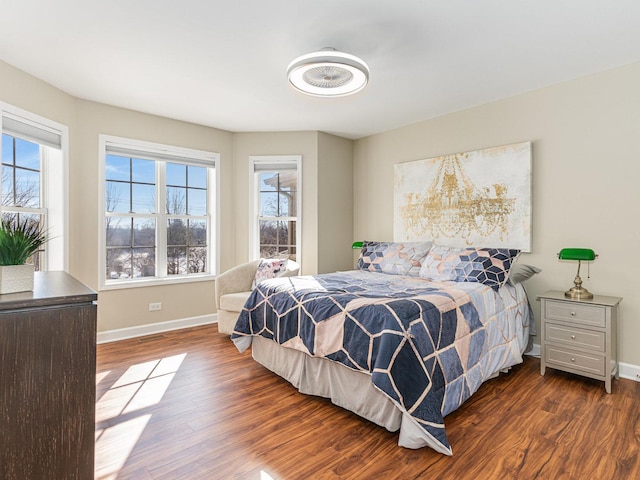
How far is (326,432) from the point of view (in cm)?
209

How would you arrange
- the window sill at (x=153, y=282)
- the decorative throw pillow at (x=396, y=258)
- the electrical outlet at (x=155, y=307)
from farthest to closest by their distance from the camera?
the electrical outlet at (x=155, y=307) → the window sill at (x=153, y=282) → the decorative throw pillow at (x=396, y=258)

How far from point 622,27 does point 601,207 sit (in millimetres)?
1388

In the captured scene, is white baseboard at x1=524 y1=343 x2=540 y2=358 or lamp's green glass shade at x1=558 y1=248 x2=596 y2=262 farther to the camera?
white baseboard at x1=524 y1=343 x2=540 y2=358

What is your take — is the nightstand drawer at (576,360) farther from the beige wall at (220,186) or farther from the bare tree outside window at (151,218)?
the bare tree outside window at (151,218)

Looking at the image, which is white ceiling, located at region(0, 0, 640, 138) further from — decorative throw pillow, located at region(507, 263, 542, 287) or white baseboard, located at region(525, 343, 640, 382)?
white baseboard, located at region(525, 343, 640, 382)

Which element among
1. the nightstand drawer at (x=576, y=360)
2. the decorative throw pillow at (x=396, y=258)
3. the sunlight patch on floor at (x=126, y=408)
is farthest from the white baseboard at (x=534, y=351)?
the sunlight patch on floor at (x=126, y=408)

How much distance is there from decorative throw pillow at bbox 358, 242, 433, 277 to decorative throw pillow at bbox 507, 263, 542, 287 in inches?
32.4

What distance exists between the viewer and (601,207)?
302cm

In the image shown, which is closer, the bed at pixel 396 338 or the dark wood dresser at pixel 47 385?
the dark wood dresser at pixel 47 385

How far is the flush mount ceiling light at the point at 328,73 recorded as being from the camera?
229 cm

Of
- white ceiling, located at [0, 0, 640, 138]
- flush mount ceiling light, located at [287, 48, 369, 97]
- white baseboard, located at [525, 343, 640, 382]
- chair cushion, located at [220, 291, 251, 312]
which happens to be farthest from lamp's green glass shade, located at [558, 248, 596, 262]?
chair cushion, located at [220, 291, 251, 312]

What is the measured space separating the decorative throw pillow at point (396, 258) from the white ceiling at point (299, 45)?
1.56 metres

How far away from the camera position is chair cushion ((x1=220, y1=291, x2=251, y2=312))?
3766mm

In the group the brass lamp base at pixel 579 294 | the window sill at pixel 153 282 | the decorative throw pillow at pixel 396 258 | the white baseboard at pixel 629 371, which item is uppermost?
the decorative throw pillow at pixel 396 258
